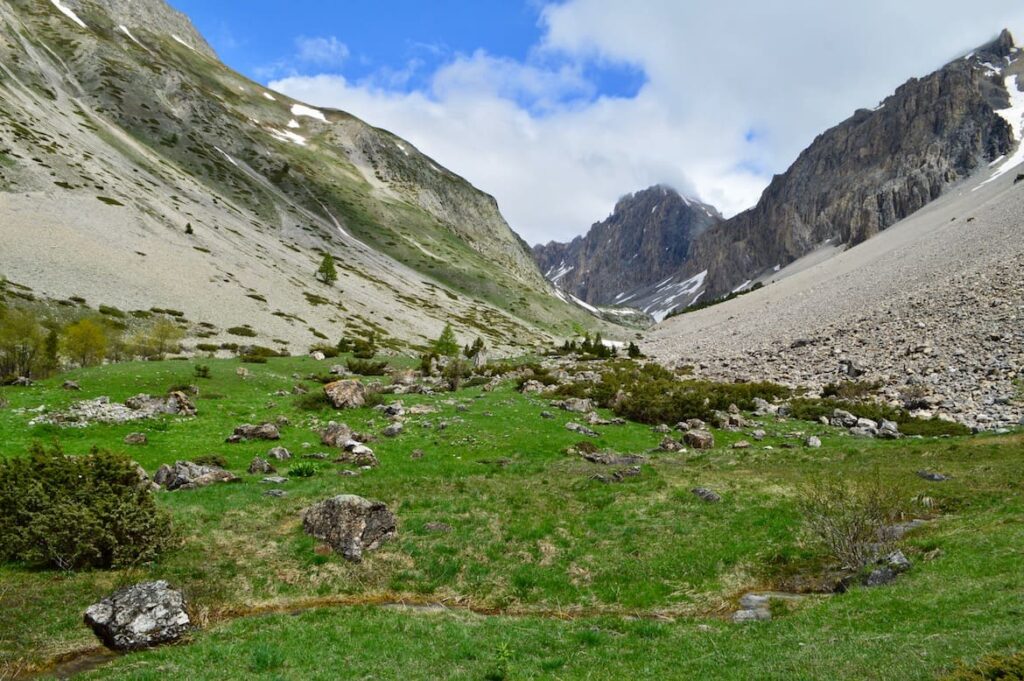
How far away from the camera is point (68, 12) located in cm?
16800

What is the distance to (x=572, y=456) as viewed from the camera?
28219mm

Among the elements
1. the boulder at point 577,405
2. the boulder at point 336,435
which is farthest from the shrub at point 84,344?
the boulder at point 577,405

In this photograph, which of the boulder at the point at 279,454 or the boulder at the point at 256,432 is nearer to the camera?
the boulder at the point at 279,454

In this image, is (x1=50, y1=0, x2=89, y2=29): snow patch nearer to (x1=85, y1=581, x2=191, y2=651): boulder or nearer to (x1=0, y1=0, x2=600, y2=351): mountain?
(x1=0, y1=0, x2=600, y2=351): mountain

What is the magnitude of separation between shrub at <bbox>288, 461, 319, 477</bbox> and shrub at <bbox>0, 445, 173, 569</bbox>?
297 inches

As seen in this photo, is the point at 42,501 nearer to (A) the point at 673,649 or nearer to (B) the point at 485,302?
(A) the point at 673,649

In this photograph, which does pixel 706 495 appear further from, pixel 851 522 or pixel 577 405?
pixel 577 405

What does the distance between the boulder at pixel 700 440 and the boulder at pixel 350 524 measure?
18.9 metres

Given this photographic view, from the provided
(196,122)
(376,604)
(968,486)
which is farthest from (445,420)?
(196,122)

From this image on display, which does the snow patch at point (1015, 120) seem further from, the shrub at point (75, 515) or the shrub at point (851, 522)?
the shrub at point (75, 515)

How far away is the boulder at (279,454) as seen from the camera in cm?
2583

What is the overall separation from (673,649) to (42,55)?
187m

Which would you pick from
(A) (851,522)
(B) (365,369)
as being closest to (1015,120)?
(B) (365,369)

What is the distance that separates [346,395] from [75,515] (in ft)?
69.1
